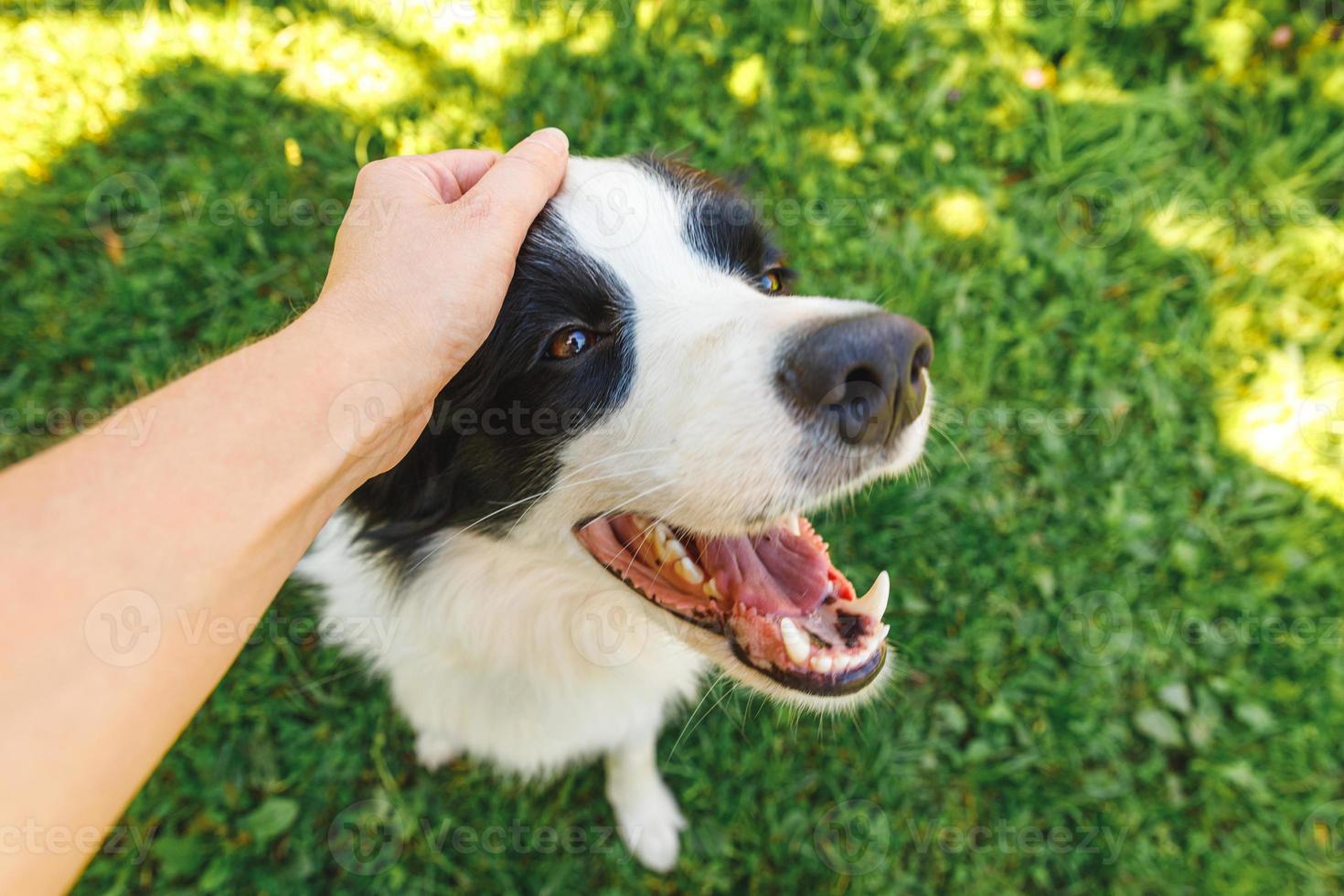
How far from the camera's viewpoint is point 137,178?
11.7 ft

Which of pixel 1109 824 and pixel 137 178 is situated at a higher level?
pixel 137 178

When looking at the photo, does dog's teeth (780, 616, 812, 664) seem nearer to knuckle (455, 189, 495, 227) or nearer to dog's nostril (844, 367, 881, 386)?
dog's nostril (844, 367, 881, 386)

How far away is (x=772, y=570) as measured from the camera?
1.94 meters

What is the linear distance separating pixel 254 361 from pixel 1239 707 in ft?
12.6

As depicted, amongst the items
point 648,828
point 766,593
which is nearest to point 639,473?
point 766,593

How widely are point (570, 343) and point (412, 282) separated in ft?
1.27

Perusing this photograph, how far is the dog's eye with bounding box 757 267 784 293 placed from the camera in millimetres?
2166

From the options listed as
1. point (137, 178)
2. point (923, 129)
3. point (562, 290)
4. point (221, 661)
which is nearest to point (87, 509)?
point (221, 661)

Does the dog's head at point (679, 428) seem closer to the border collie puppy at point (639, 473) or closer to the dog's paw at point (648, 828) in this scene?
the border collie puppy at point (639, 473)

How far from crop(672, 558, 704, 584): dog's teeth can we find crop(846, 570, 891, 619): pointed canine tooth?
364 millimetres

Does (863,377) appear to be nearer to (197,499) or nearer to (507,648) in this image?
(197,499)

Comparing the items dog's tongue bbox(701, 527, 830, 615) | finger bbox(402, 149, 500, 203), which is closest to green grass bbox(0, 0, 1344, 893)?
finger bbox(402, 149, 500, 203)

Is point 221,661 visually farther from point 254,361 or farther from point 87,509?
point 254,361

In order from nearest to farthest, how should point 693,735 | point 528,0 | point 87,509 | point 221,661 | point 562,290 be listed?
point 87,509 < point 221,661 < point 562,290 < point 693,735 < point 528,0
